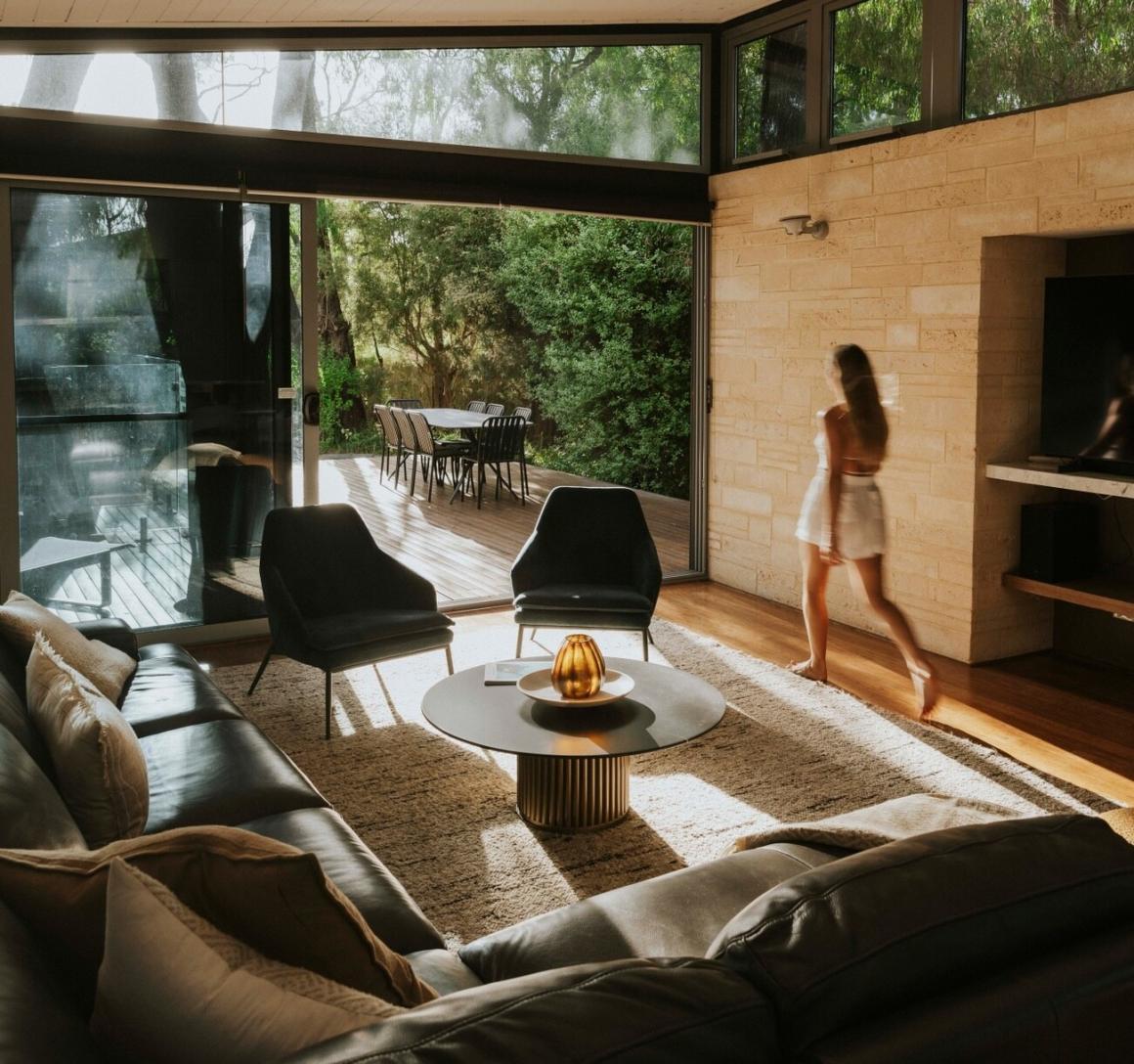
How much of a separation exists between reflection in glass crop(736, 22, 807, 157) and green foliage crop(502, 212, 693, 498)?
378 cm

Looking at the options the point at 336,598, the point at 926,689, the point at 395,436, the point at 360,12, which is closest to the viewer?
the point at 926,689

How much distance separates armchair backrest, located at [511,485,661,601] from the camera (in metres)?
5.36

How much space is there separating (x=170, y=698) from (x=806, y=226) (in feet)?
13.6

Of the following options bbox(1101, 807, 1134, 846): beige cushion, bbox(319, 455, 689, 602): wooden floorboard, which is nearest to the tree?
bbox(319, 455, 689, 602): wooden floorboard

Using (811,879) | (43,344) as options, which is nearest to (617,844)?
(811,879)

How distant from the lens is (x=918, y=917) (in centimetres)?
136

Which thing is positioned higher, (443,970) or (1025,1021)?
(1025,1021)

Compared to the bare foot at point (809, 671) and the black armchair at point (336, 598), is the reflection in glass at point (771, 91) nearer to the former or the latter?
the bare foot at point (809, 671)

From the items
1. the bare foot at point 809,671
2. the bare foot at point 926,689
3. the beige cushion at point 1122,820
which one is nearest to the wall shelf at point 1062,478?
the bare foot at point 926,689

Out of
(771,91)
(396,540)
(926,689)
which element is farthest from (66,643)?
(396,540)

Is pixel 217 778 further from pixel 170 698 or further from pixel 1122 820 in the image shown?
pixel 1122 820

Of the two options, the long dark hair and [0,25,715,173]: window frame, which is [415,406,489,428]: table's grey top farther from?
the long dark hair

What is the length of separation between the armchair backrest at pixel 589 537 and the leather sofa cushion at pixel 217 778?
7.35 feet

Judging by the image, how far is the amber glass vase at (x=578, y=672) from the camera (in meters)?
3.58
